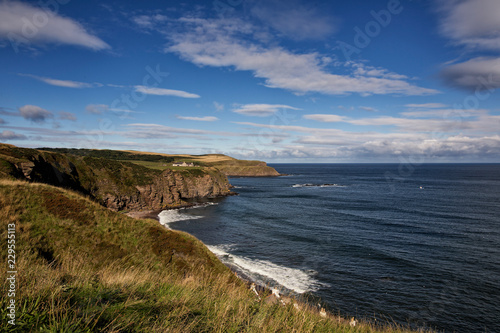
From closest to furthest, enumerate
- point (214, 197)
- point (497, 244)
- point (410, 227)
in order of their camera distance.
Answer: point (497, 244) < point (410, 227) < point (214, 197)

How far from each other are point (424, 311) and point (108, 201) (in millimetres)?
69141

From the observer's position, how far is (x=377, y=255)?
4088cm

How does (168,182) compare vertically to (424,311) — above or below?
above

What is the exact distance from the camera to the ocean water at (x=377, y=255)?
27275mm

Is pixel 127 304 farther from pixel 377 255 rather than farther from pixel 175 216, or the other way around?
pixel 175 216

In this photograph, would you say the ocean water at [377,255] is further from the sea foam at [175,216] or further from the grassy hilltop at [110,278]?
the grassy hilltop at [110,278]

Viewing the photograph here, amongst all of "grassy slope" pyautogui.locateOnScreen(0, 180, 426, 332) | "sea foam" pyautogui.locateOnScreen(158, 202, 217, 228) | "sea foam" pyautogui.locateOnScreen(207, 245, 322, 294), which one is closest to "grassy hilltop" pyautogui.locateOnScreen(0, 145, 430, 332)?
"grassy slope" pyautogui.locateOnScreen(0, 180, 426, 332)

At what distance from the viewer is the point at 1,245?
12.5 m

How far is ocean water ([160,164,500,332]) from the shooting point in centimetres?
2728

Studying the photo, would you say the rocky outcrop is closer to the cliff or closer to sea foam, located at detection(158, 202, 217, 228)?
the cliff

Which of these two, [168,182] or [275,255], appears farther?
[168,182]

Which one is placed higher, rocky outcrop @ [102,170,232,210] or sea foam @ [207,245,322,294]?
rocky outcrop @ [102,170,232,210]

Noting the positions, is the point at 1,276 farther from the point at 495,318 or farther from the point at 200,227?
the point at 200,227

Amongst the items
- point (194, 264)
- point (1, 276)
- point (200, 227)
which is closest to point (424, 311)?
point (194, 264)
